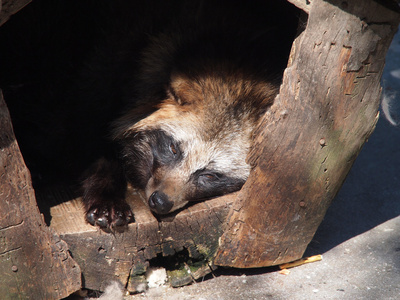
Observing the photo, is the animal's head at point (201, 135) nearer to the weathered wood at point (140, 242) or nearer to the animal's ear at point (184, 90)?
the animal's ear at point (184, 90)

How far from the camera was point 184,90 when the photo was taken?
3.13m

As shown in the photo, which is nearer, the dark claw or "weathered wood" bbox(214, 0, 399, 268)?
"weathered wood" bbox(214, 0, 399, 268)

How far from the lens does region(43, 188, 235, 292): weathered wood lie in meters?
2.83

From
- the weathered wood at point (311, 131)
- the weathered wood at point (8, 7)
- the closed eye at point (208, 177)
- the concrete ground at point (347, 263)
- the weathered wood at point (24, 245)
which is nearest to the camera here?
the weathered wood at point (8, 7)

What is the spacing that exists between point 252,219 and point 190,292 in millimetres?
629

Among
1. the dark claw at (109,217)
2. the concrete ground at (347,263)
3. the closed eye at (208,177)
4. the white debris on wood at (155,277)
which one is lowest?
the concrete ground at (347,263)

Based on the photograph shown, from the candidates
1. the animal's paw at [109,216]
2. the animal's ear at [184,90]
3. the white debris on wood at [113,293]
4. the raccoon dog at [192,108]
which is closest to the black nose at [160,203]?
the raccoon dog at [192,108]

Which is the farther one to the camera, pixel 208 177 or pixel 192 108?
pixel 208 177

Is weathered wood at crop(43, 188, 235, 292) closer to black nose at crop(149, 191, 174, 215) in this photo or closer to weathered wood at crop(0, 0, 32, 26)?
black nose at crop(149, 191, 174, 215)

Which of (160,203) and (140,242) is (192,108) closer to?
(160,203)

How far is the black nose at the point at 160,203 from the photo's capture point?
2883 millimetres

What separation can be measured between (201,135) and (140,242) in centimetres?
80

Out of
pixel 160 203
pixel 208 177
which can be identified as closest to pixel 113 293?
pixel 160 203

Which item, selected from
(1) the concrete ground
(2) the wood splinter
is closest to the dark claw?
(1) the concrete ground
